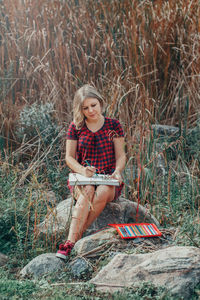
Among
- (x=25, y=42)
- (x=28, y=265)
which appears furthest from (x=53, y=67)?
(x=28, y=265)

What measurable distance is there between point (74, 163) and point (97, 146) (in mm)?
258

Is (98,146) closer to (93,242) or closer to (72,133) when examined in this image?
(72,133)

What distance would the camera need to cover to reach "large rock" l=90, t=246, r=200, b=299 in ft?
7.46

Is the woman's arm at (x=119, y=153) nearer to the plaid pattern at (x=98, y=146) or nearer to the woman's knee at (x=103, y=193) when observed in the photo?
the plaid pattern at (x=98, y=146)

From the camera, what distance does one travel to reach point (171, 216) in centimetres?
348

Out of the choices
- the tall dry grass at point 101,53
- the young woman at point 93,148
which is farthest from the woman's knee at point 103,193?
the tall dry grass at point 101,53

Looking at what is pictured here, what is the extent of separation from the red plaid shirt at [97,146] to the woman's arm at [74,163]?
0.04m

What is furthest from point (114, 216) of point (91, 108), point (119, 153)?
point (91, 108)

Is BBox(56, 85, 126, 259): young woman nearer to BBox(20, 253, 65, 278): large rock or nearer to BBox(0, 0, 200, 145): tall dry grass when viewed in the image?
BBox(20, 253, 65, 278): large rock

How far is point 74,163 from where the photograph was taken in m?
3.29

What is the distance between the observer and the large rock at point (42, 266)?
2758 millimetres

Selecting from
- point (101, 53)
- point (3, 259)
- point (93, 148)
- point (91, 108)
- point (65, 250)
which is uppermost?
point (101, 53)

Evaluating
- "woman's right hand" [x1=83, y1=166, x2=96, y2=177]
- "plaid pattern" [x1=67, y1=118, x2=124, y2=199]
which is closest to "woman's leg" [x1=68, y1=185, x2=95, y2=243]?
"woman's right hand" [x1=83, y1=166, x2=96, y2=177]

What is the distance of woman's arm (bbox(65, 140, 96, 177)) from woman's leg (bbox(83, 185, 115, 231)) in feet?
0.48
